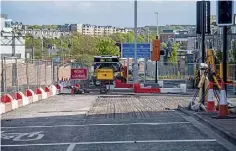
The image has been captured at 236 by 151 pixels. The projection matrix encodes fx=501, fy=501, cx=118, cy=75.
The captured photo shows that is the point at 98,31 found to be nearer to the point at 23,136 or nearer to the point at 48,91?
the point at 48,91

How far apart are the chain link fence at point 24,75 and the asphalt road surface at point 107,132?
132 inches

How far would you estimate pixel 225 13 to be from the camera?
15.3m

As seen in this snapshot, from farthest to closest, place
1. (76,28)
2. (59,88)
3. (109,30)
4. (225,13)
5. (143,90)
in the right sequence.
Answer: (109,30) → (76,28) → (143,90) → (59,88) → (225,13)

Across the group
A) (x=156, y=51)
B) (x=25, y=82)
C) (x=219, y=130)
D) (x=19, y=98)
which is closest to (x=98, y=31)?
(x=156, y=51)

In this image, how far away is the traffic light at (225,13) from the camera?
50.0 ft

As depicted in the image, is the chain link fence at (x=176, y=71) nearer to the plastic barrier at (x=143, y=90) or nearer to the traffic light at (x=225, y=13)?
the plastic barrier at (x=143, y=90)

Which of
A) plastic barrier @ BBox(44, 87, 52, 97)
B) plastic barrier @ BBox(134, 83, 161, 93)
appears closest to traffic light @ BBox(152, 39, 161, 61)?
plastic barrier @ BBox(134, 83, 161, 93)

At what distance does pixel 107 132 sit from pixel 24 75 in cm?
1408

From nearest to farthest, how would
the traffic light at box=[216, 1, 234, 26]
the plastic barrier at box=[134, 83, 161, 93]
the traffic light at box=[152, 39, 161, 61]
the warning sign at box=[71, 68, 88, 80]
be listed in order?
the traffic light at box=[216, 1, 234, 26]
the plastic barrier at box=[134, 83, 161, 93]
the warning sign at box=[71, 68, 88, 80]
the traffic light at box=[152, 39, 161, 61]

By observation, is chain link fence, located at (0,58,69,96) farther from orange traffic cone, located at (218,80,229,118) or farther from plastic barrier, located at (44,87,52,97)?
orange traffic cone, located at (218,80,229,118)

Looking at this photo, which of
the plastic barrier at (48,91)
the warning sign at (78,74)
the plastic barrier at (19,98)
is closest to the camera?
the plastic barrier at (19,98)

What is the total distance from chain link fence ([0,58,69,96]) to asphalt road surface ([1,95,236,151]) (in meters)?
3.34

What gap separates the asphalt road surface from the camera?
10.9 m

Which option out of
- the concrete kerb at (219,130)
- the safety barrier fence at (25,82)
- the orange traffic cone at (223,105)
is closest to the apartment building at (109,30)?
the safety barrier fence at (25,82)
